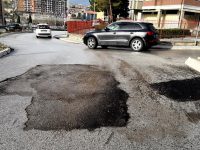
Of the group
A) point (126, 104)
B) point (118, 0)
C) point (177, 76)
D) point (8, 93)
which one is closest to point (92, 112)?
point (126, 104)

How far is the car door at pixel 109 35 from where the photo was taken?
52.7ft

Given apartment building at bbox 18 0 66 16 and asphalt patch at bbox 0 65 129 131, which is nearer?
asphalt patch at bbox 0 65 129 131

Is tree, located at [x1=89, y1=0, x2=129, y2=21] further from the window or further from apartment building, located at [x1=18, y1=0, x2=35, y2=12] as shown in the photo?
apartment building, located at [x1=18, y1=0, x2=35, y2=12]

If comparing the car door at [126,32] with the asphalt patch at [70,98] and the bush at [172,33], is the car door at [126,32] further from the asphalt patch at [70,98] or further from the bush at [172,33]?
the asphalt patch at [70,98]

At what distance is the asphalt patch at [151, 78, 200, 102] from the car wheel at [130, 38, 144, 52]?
299 inches

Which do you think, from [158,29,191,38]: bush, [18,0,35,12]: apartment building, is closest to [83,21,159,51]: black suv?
[158,29,191,38]: bush

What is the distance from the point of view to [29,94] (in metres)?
6.38

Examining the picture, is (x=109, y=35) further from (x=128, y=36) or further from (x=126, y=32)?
(x=128, y=36)

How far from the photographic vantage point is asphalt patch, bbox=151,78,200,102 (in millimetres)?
6293

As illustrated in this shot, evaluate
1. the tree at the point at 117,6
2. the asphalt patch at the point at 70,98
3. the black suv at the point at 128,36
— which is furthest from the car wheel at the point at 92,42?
the tree at the point at 117,6

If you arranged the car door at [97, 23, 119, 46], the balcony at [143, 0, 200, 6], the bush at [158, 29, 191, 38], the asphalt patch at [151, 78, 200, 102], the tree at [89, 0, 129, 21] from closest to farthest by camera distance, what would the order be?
1. the asphalt patch at [151, 78, 200, 102]
2. the car door at [97, 23, 119, 46]
3. the bush at [158, 29, 191, 38]
4. the balcony at [143, 0, 200, 6]
5. the tree at [89, 0, 129, 21]

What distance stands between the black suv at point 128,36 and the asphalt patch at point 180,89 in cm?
758

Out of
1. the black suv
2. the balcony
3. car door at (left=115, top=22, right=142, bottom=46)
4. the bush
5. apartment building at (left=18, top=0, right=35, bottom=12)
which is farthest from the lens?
apartment building at (left=18, top=0, right=35, bottom=12)

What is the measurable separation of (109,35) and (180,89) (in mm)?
9793
